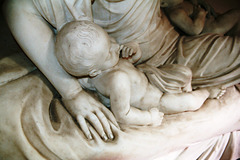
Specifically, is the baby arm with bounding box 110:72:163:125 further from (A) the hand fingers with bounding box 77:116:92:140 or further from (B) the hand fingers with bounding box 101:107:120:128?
(A) the hand fingers with bounding box 77:116:92:140

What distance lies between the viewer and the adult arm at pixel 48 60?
5.20ft

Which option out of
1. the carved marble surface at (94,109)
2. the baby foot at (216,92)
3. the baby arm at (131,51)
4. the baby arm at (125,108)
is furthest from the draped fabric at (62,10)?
the baby foot at (216,92)

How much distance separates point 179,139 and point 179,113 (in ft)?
0.57

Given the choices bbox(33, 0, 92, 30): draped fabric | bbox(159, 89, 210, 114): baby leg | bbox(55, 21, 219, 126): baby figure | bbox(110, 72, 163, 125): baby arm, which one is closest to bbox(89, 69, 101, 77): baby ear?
bbox(55, 21, 219, 126): baby figure

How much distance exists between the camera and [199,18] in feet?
7.29

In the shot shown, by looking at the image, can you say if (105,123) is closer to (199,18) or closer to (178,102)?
(178,102)

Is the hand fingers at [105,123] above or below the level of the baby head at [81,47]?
below

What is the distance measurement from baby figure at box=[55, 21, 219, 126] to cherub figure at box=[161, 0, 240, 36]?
0.53m

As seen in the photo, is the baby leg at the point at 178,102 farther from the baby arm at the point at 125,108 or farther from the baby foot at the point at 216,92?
the baby foot at the point at 216,92

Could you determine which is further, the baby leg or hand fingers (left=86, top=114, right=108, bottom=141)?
the baby leg

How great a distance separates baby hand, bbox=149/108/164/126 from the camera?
177cm

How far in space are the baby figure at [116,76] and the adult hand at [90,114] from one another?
71mm

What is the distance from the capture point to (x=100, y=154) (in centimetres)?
160

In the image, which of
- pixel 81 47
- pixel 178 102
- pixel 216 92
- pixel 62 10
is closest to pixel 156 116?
pixel 178 102
